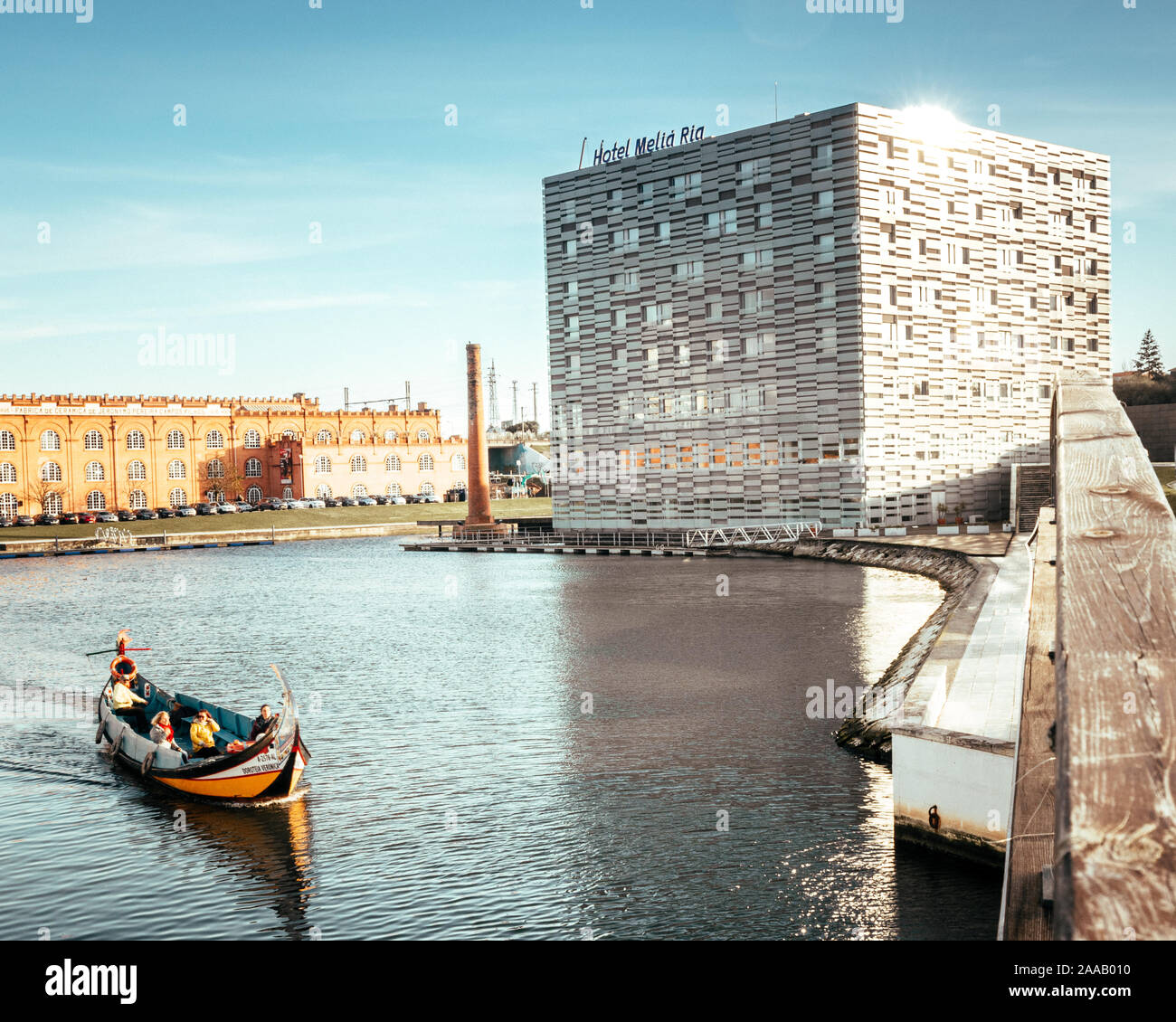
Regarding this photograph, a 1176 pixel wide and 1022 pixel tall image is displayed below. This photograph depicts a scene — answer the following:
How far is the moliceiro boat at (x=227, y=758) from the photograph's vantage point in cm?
2189

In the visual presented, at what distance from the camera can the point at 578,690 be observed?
31969mm

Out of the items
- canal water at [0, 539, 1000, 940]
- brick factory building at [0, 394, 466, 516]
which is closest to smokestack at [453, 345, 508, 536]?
brick factory building at [0, 394, 466, 516]

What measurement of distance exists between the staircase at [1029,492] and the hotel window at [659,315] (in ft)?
98.7

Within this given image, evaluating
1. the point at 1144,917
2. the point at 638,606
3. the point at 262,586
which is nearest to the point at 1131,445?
the point at 1144,917

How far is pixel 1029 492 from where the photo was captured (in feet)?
222

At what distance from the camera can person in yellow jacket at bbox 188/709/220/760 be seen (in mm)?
23859

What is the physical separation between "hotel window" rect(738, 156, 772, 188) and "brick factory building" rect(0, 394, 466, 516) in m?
82.6

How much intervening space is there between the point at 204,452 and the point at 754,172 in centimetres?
8560

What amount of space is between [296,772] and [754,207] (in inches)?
2644

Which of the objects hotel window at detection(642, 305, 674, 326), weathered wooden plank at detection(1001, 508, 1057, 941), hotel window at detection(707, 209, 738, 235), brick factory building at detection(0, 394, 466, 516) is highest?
hotel window at detection(707, 209, 738, 235)

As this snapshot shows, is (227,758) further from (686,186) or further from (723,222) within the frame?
(686,186)

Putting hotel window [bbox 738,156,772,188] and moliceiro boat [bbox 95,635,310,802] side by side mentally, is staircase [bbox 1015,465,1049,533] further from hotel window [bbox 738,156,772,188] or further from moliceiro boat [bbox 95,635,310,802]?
moliceiro boat [bbox 95,635,310,802]

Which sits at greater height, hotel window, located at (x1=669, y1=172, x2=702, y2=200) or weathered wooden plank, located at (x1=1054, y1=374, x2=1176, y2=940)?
hotel window, located at (x1=669, y1=172, x2=702, y2=200)

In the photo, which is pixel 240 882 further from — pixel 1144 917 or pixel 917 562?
pixel 917 562
